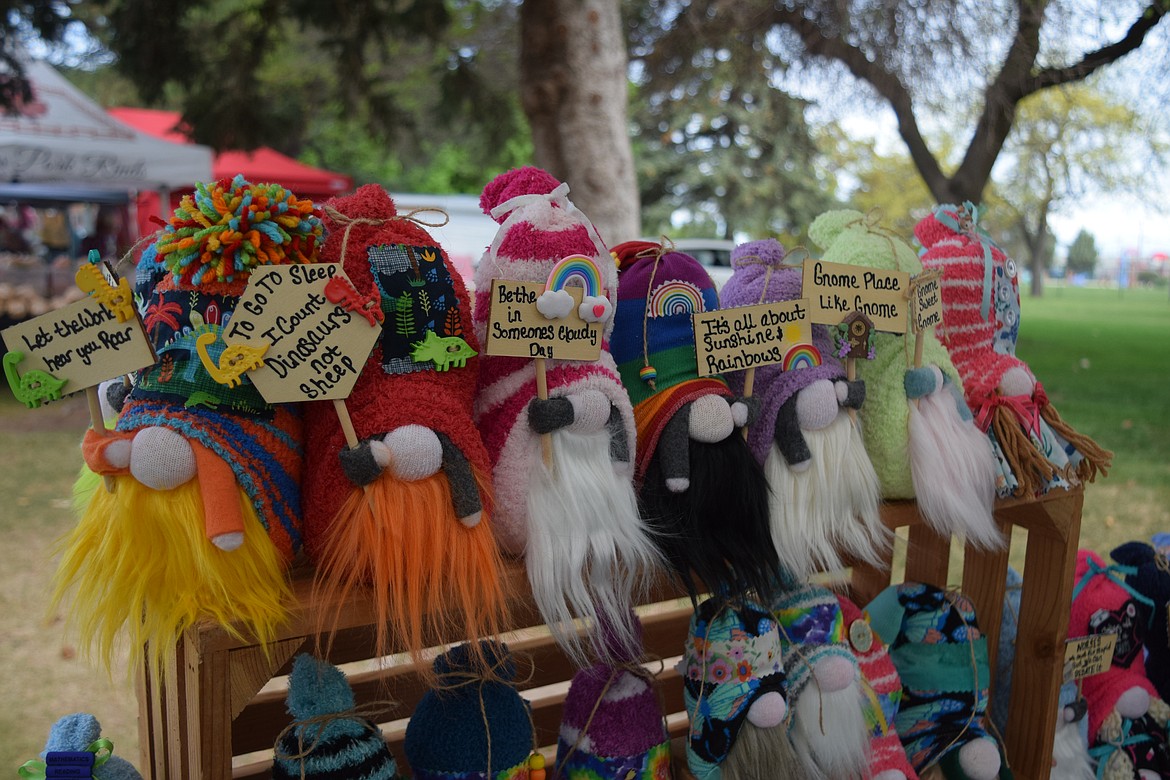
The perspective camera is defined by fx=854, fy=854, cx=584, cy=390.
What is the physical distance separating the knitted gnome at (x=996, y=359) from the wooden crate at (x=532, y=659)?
0.23ft

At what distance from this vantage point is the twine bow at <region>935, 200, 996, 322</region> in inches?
48.4

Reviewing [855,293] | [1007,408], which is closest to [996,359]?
[1007,408]

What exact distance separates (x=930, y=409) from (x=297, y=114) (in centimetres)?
555

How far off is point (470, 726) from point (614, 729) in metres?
0.20

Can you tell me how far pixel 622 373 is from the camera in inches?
40.8

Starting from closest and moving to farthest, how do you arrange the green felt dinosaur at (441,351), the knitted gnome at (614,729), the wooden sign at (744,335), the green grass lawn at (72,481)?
the green felt dinosaur at (441,351) → the wooden sign at (744,335) → the knitted gnome at (614,729) → the green grass lawn at (72,481)

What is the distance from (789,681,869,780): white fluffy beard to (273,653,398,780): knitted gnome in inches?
20.4

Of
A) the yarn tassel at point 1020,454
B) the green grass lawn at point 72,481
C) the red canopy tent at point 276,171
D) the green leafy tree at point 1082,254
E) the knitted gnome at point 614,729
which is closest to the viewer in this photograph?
the knitted gnome at point 614,729

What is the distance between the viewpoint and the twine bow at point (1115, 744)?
55.7 inches

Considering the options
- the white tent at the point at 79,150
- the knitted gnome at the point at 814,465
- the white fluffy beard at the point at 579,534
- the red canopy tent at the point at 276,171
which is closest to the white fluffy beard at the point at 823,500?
the knitted gnome at the point at 814,465

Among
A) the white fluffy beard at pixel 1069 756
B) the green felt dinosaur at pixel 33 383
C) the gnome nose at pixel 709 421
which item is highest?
the green felt dinosaur at pixel 33 383

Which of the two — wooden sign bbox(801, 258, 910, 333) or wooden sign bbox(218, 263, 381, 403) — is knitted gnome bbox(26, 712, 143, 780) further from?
wooden sign bbox(801, 258, 910, 333)

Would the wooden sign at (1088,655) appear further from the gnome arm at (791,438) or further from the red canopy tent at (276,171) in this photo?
the red canopy tent at (276,171)

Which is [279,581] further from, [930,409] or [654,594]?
[930,409]
